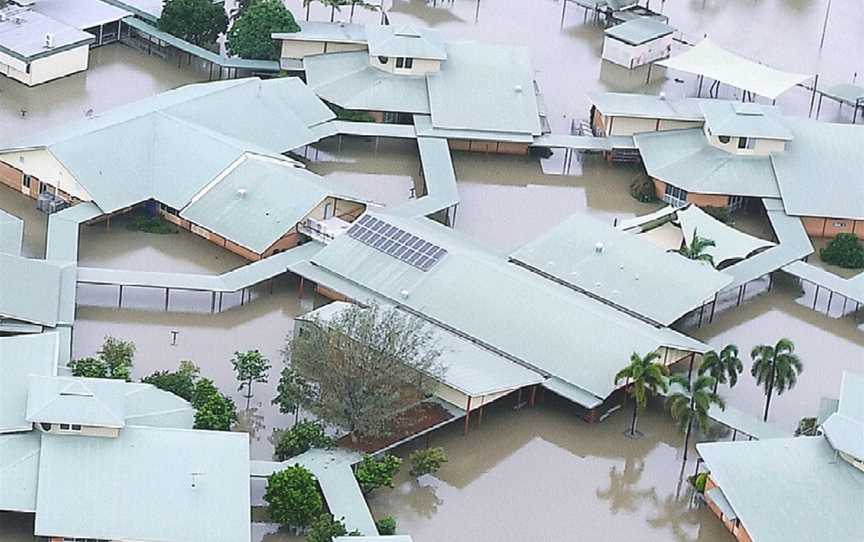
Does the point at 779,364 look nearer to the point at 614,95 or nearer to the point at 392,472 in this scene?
the point at 392,472

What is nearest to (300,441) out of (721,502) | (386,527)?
(386,527)

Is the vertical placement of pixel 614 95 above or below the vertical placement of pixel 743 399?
above

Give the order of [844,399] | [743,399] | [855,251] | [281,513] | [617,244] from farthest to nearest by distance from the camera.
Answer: [855,251], [617,244], [743,399], [844,399], [281,513]

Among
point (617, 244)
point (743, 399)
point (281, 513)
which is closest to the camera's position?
point (281, 513)

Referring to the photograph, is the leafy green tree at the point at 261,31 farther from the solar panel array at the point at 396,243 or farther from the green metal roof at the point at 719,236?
the green metal roof at the point at 719,236

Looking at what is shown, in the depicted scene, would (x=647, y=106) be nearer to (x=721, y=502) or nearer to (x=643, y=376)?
(x=643, y=376)

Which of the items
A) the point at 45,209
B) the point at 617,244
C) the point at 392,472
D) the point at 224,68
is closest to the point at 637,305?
the point at 617,244

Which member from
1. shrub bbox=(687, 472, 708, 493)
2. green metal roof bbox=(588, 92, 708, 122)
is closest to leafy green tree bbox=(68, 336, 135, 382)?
shrub bbox=(687, 472, 708, 493)
